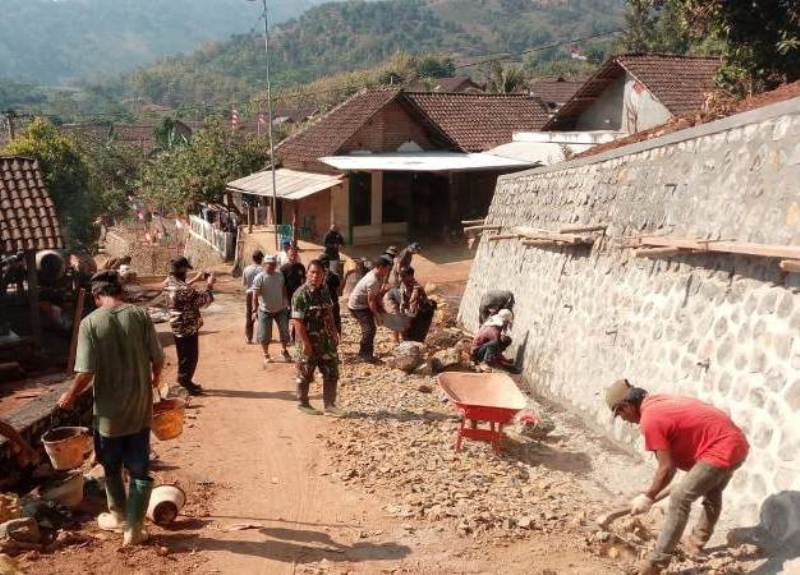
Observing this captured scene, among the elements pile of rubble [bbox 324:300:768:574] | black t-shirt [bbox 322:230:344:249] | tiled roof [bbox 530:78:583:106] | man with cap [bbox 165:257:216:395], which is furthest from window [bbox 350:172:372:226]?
tiled roof [bbox 530:78:583:106]

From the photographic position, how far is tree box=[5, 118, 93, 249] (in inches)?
950

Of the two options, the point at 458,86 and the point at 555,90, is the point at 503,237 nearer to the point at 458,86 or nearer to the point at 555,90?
the point at 555,90

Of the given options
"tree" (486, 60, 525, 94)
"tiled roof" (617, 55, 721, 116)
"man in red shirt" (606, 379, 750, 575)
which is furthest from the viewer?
"tree" (486, 60, 525, 94)

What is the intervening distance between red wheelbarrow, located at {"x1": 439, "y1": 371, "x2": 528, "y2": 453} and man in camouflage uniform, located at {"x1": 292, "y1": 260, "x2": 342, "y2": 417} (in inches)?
54.7

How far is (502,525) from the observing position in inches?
216

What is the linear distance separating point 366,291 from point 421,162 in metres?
12.3

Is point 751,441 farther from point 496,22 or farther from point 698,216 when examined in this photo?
point 496,22

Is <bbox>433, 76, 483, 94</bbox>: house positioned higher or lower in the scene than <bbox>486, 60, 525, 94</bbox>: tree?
higher

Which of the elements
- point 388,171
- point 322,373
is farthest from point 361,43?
point 322,373

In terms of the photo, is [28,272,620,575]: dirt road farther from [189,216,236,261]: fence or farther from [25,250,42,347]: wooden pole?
[189,216,236,261]: fence

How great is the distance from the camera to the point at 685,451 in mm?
4523

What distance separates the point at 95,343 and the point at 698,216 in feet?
18.6

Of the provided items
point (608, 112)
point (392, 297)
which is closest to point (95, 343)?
point (392, 297)

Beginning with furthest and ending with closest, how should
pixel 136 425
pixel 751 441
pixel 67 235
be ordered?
pixel 67 235, pixel 751 441, pixel 136 425
